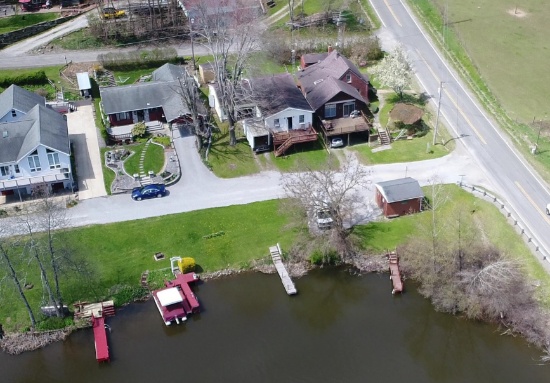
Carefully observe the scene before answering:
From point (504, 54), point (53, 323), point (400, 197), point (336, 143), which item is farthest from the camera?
point (504, 54)

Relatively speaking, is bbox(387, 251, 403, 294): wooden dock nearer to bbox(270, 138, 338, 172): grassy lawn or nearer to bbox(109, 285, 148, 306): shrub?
bbox(270, 138, 338, 172): grassy lawn

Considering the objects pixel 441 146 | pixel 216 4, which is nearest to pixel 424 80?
pixel 441 146

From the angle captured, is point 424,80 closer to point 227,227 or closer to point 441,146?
point 441,146

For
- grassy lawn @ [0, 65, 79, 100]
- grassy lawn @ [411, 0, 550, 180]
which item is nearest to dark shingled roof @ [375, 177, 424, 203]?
grassy lawn @ [411, 0, 550, 180]

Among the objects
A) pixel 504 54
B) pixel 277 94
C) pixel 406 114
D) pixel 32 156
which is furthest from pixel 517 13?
→ pixel 32 156

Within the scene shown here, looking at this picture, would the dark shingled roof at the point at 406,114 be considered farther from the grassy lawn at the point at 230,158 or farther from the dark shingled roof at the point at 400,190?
the grassy lawn at the point at 230,158

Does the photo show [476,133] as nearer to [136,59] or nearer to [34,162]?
[136,59]
